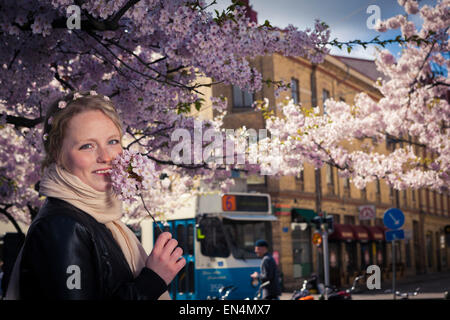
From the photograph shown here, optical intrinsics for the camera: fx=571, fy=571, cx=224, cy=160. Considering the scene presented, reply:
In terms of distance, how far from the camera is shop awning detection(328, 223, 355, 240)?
95.7 ft

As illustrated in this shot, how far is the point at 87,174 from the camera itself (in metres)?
1.78

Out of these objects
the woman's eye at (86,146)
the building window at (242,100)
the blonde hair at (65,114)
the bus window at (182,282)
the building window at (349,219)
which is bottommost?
the bus window at (182,282)

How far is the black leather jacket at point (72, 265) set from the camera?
155 centimetres

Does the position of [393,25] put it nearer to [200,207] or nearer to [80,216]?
[200,207]

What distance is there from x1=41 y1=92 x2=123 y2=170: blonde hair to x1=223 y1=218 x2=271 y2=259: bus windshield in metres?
13.0

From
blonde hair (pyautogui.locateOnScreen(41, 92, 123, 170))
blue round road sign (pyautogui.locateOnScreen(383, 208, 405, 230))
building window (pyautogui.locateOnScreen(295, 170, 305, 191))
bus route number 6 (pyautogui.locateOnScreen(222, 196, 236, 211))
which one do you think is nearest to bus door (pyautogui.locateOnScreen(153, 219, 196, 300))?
bus route number 6 (pyautogui.locateOnScreen(222, 196, 236, 211))

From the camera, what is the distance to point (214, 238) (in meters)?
14.9

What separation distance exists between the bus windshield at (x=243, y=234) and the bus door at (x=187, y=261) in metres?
0.96

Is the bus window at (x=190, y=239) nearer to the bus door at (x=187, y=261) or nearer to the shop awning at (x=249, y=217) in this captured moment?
the bus door at (x=187, y=261)

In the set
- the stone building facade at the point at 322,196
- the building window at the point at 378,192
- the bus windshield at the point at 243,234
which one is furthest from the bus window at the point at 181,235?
the building window at the point at 378,192

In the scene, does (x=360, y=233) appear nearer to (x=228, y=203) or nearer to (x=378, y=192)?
(x=378, y=192)

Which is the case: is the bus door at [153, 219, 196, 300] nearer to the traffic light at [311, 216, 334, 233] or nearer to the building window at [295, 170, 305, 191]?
the traffic light at [311, 216, 334, 233]

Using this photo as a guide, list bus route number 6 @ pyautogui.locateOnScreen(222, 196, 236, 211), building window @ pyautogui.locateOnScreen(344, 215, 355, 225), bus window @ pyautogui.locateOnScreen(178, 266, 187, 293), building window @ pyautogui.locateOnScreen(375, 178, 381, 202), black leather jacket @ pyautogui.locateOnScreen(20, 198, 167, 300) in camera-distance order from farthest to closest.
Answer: building window @ pyautogui.locateOnScreen(375, 178, 381, 202) < building window @ pyautogui.locateOnScreen(344, 215, 355, 225) < bus route number 6 @ pyautogui.locateOnScreen(222, 196, 236, 211) < bus window @ pyautogui.locateOnScreen(178, 266, 187, 293) < black leather jacket @ pyautogui.locateOnScreen(20, 198, 167, 300)
